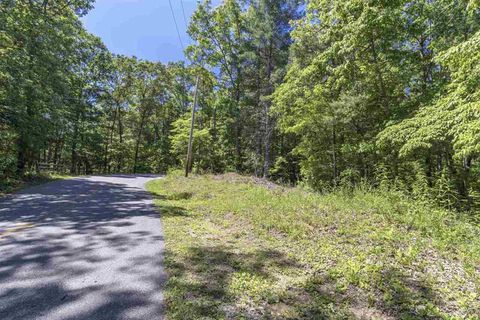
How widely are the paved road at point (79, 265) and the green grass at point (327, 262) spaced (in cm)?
32

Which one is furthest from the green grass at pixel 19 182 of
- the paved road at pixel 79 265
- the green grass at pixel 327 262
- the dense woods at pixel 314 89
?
the green grass at pixel 327 262

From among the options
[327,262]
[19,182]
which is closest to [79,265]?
[327,262]

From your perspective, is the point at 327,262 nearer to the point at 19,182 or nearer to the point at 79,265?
the point at 79,265

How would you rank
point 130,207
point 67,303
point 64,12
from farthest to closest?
point 64,12 → point 130,207 → point 67,303

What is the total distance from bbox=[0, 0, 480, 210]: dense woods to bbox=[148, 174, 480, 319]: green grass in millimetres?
2172

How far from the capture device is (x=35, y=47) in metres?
12.5

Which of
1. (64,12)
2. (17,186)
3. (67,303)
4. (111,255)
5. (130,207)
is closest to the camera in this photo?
(67,303)

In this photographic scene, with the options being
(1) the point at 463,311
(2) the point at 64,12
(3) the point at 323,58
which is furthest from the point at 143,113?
(1) the point at 463,311

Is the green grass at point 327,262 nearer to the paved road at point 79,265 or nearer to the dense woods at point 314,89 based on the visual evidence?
the paved road at point 79,265

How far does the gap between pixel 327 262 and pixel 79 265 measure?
3.34 meters

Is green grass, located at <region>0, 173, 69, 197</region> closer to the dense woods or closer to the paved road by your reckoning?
the dense woods

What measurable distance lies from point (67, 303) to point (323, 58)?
11.5 metres

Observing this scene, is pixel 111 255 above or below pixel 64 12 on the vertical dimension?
Answer: below

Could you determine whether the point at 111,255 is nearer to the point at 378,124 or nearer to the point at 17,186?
the point at 17,186
